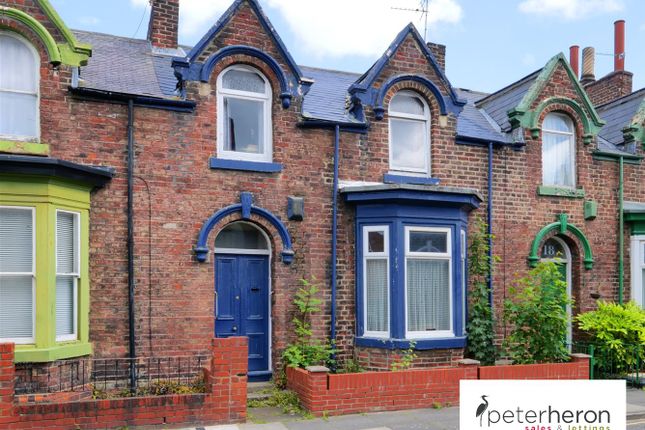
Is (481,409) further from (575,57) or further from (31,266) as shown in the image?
(575,57)

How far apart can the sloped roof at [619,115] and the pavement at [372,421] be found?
313 inches

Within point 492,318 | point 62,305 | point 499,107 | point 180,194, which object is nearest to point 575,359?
point 492,318

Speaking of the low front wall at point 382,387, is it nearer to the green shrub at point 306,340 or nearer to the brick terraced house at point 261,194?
the green shrub at point 306,340

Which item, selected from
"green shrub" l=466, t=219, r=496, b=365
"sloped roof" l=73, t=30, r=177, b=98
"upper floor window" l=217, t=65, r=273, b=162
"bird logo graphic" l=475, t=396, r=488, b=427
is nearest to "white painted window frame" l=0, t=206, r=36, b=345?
"sloped roof" l=73, t=30, r=177, b=98

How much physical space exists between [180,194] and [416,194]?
166 inches

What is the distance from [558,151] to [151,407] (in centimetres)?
1040

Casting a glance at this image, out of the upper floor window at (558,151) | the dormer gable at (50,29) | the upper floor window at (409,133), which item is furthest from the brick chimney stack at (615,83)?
the dormer gable at (50,29)

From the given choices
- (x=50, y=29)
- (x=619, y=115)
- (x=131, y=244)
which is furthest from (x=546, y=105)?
(x=50, y=29)

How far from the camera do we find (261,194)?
11.5m

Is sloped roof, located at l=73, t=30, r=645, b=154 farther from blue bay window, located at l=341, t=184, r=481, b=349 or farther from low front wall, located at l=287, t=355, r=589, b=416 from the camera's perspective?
low front wall, located at l=287, t=355, r=589, b=416

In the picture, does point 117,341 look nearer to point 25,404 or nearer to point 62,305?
point 62,305

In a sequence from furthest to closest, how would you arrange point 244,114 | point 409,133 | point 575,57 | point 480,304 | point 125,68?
1. point 575,57
2. point 409,133
3. point 480,304
4. point 125,68
5. point 244,114

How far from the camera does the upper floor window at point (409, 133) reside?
42.1 feet

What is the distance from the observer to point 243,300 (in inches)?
458
